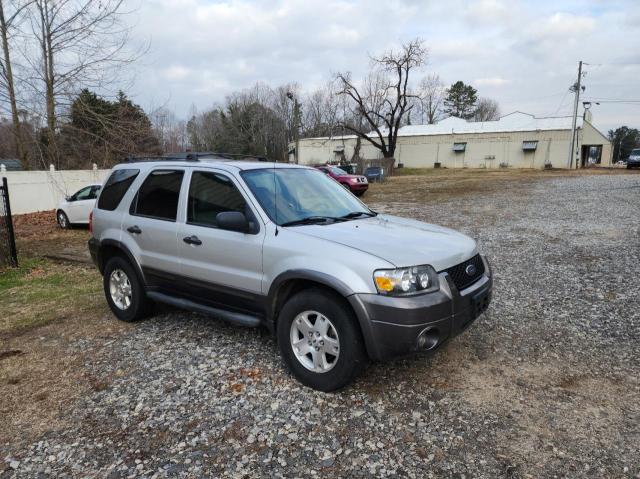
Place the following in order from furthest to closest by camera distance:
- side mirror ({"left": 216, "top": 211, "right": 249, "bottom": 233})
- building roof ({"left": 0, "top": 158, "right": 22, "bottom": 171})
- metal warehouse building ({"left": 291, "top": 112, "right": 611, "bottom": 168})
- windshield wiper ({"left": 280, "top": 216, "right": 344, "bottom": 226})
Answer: metal warehouse building ({"left": 291, "top": 112, "right": 611, "bottom": 168}), building roof ({"left": 0, "top": 158, "right": 22, "bottom": 171}), windshield wiper ({"left": 280, "top": 216, "right": 344, "bottom": 226}), side mirror ({"left": 216, "top": 211, "right": 249, "bottom": 233})

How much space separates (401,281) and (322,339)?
2.63 ft

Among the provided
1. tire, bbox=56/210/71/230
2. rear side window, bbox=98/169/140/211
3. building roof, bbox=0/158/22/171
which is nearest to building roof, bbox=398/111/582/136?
building roof, bbox=0/158/22/171

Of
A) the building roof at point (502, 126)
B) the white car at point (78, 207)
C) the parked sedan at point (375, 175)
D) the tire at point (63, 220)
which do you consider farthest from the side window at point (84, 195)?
the building roof at point (502, 126)

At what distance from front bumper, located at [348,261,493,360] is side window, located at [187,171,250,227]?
57.6 inches

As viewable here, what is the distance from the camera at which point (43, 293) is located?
6.86 metres

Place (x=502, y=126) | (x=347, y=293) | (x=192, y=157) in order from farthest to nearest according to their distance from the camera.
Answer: (x=502, y=126), (x=192, y=157), (x=347, y=293)

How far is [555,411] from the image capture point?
3162 mm

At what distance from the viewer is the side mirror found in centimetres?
357

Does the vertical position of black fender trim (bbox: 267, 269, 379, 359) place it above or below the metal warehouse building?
below

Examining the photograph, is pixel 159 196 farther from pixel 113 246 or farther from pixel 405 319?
pixel 405 319

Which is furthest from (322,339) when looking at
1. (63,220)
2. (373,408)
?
(63,220)

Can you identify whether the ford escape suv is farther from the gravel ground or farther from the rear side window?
the gravel ground

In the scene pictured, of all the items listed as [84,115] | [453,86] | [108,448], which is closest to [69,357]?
[108,448]

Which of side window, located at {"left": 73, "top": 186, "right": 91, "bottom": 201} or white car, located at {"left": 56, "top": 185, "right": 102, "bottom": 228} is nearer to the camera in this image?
white car, located at {"left": 56, "top": 185, "right": 102, "bottom": 228}
